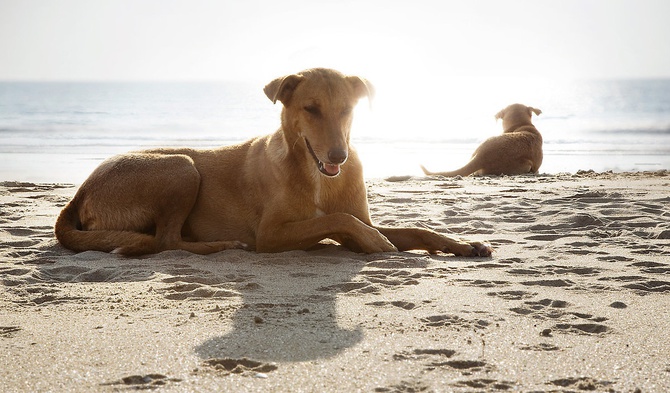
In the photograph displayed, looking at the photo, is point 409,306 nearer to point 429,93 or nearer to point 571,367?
point 571,367

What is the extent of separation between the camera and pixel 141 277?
470cm

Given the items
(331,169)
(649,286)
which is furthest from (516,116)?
(649,286)

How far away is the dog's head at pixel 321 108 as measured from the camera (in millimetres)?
5055

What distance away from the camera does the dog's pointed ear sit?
17.2 ft

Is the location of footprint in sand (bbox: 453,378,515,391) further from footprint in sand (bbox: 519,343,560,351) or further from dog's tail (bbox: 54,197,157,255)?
dog's tail (bbox: 54,197,157,255)

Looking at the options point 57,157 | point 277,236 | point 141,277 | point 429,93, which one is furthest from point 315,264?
point 429,93

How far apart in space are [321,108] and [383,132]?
21.2 metres

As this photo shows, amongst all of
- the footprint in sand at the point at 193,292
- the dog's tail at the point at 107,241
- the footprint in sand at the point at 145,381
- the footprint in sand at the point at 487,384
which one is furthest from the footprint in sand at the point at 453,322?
the dog's tail at the point at 107,241

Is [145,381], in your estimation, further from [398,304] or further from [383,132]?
[383,132]

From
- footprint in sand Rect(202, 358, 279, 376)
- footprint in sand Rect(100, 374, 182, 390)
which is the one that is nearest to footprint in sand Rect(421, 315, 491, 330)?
footprint in sand Rect(202, 358, 279, 376)

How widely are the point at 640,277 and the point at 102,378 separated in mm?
3184

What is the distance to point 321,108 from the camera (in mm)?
5141

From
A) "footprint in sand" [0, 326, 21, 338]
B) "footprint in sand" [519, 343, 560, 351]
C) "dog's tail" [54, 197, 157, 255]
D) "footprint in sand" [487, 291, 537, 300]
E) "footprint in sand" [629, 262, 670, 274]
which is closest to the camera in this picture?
"footprint in sand" [519, 343, 560, 351]

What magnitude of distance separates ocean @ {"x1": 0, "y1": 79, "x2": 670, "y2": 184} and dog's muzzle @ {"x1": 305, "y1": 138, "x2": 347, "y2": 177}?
648 millimetres
